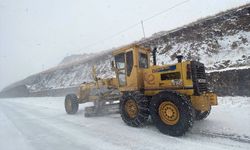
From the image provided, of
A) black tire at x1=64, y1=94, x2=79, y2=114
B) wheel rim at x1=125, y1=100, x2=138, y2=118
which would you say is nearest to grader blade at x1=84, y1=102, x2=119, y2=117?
black tire at x1=64, y1=94, x2=79, y2=114

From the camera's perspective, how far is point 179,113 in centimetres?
730

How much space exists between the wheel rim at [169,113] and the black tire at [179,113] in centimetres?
6

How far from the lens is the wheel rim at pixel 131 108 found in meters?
8.73

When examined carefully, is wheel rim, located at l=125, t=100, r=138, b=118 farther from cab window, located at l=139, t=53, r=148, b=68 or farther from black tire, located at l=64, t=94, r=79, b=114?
black tire, located at l=64, t=94, r=79, b=114

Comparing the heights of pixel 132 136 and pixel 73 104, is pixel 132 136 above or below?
below

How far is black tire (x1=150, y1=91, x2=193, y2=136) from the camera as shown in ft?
23.4

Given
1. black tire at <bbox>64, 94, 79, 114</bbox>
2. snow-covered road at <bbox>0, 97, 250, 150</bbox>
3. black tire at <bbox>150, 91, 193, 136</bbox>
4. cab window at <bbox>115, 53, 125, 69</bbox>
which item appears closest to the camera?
snow-covered road at <bbox>0, 97, 250, 150</bbox>

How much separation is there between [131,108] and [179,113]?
2.12 m

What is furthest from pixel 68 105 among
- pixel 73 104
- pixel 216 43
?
pixel 216 43

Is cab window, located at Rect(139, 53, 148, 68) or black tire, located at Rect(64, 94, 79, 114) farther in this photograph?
black tire, located at Rect(64, 94, 79, 114)

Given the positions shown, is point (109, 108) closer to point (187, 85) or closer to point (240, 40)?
point (187, 85)

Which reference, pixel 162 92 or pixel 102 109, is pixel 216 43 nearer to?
pixel 102 109

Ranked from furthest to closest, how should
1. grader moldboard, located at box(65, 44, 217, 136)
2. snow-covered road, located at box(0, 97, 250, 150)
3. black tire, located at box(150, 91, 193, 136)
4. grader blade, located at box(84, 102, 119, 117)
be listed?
grader blade, located at box(84, 102, 119, 117)
grader moldboard, located at box(65, 44, 217, 136)
black tire, located at box(150, 91, 193, 136)
snow-covered road, located at box(0, 97, 250, 150)

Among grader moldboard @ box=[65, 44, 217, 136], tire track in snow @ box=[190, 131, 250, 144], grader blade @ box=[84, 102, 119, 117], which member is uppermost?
grader moldboard @ box=[65, 44, 217, 136]
